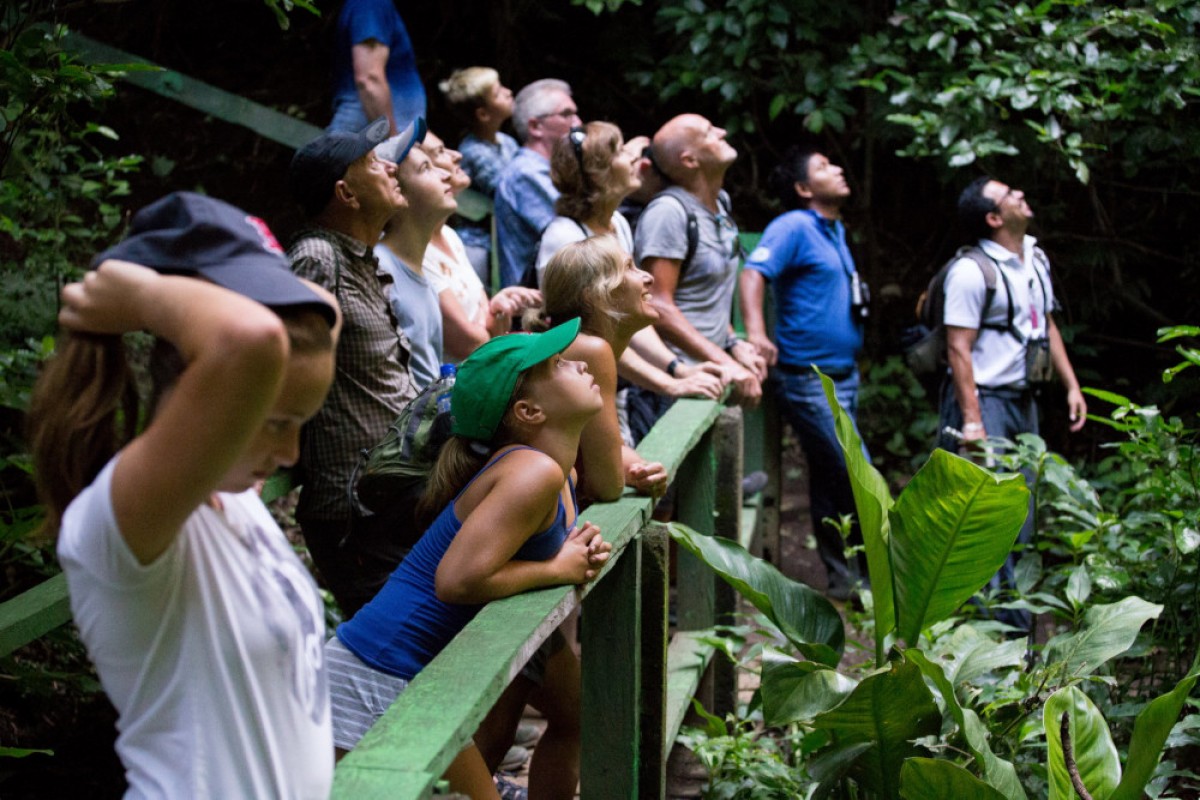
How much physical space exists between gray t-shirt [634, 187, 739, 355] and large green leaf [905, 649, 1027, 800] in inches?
94.8

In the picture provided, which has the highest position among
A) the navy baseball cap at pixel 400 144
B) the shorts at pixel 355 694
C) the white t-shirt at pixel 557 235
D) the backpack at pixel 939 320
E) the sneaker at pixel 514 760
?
the navy baseball cap at pixel 400 144

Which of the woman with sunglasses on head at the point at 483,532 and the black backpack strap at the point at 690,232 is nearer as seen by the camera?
the woman with sunglasses on head at the point at 483,532

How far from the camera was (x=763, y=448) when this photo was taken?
7.18 metres

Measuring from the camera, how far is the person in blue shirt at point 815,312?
653 centimetres

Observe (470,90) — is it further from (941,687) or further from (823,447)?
(941,687)

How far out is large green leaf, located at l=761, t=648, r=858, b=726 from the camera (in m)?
3.21

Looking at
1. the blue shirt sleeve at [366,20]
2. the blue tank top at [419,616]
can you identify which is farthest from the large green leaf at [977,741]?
the blue shirt sleeve at [366,20]

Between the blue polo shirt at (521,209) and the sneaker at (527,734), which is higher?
the blue polo shirt at (521,209)

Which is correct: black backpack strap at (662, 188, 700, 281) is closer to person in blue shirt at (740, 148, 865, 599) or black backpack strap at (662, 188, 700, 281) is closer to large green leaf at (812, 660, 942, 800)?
person in blue shirt at (740, 148, 865, 599)

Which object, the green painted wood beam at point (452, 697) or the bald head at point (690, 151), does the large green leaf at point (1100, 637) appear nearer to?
the green painted wood beam at point (452, 697)

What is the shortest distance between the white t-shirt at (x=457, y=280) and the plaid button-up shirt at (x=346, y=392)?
650mm

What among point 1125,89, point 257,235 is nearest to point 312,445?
point 257,235

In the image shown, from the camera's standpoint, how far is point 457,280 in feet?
13.7

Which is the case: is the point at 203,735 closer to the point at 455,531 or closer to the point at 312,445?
the point at 455,531
